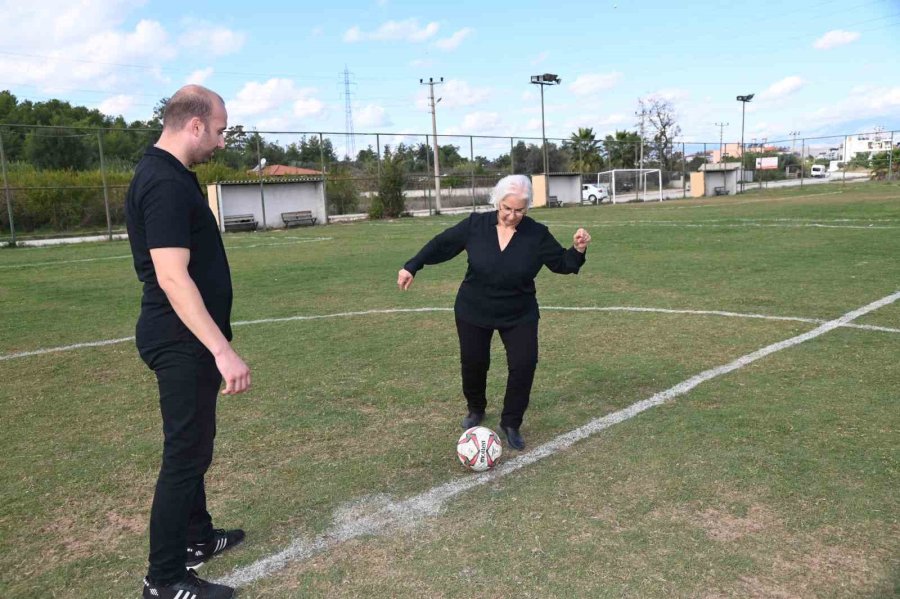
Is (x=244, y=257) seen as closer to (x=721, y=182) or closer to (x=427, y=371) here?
(x=427, y=371)

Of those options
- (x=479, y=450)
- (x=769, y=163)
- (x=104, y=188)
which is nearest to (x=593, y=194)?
(x=769, y=163)

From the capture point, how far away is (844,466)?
3.91m

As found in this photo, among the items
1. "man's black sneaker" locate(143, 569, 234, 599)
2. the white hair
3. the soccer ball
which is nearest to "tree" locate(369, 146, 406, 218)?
the white hair

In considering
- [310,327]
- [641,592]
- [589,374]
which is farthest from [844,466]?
[310,327]

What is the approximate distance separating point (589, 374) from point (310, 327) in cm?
364

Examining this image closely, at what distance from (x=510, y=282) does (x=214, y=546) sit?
7.33ft

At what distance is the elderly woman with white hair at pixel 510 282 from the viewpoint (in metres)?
4.34

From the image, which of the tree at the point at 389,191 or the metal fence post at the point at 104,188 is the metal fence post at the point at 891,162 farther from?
the metal fence post at the point at 104,188

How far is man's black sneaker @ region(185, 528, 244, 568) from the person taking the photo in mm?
3156

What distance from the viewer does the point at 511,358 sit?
4.39 m

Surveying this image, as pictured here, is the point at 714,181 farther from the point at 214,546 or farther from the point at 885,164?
the point at 214,546

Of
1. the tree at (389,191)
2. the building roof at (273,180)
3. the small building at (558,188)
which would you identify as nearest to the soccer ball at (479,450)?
the building roof at (273,180)

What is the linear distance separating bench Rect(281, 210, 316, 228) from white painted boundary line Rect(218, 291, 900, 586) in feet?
85.1

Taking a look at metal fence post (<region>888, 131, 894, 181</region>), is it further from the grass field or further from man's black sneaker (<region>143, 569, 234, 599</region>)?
man's black sneaker (<region>143, 569, 234, 599</region>)
